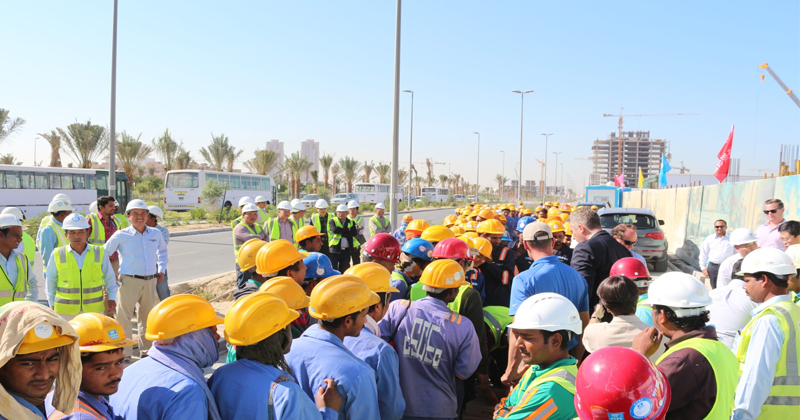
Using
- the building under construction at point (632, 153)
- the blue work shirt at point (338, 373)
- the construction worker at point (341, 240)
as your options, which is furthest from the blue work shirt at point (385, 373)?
the building under construction at point (632, 153)

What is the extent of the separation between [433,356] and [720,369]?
1.60 metres

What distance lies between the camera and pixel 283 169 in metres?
57.8

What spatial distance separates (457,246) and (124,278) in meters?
4.40

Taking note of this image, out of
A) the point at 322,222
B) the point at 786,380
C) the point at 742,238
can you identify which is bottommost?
the point at 786,380

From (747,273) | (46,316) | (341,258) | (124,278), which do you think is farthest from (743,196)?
(46,316)

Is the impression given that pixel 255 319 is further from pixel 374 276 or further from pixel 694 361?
pixel 694 361

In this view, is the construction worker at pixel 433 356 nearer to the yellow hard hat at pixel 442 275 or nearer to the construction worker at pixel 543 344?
the yellow hard hat at pixel 442 275

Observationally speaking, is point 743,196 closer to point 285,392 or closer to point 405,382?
point 405,382

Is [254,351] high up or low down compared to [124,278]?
up

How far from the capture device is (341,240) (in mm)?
9625

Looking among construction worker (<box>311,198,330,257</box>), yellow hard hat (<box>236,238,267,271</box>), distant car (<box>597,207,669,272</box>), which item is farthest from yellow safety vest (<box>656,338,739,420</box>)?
distant car (<box>597,207,669,272</box>)

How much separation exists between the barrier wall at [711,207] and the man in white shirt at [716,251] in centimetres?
134

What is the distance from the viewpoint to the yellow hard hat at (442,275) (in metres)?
3.41

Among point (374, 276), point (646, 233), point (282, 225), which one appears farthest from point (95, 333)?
point (646, 233)
